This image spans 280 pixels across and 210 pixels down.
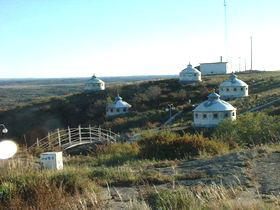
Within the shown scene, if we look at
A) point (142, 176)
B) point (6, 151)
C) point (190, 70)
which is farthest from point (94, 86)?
point (142, 176)

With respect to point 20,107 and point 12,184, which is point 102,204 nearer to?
point 12,184

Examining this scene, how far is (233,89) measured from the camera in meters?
64.1

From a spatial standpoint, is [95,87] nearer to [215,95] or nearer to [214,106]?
[215,95]

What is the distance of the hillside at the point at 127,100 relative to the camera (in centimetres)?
6025

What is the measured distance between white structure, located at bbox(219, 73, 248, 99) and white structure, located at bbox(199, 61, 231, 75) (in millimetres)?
31374

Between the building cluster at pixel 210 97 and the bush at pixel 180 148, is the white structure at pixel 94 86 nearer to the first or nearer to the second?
the building cluster at pixel 210 97

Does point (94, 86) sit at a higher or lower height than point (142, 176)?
lower

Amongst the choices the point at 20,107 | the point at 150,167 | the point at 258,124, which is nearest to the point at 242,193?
the point at 150,167

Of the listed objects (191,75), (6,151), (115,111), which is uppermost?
(191,75)

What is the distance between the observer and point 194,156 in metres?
11.8

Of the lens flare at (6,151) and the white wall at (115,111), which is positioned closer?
the lens flare at (6,151)

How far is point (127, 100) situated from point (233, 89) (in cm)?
2089

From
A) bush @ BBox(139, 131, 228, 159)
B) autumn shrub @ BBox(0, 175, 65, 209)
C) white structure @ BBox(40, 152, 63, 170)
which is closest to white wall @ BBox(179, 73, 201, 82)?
bush @ BBox(139, 131, 228, 159)

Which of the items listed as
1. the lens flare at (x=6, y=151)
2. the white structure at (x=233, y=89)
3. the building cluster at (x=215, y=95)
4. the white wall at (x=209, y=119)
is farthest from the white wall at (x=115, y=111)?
the lens flare at (x=6, y=151)
